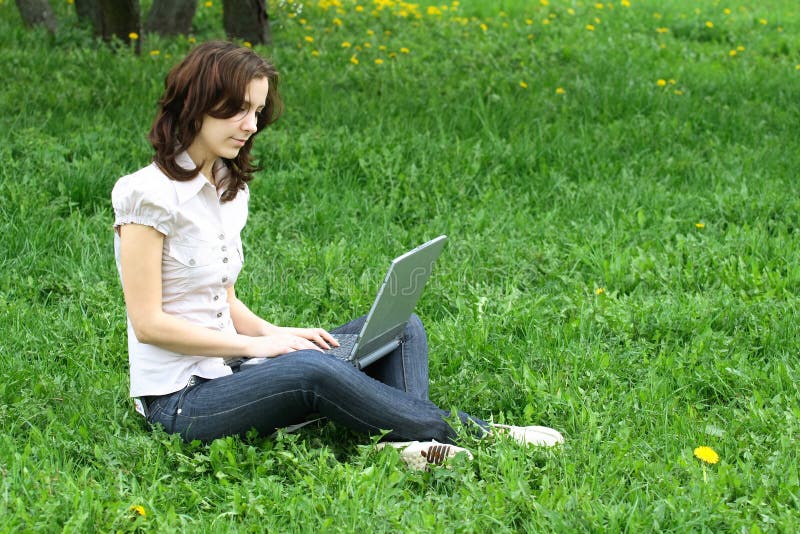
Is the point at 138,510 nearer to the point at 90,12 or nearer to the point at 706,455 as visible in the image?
the point at 706,455

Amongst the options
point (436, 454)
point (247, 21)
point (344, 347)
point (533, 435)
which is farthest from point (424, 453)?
point (247, 21)

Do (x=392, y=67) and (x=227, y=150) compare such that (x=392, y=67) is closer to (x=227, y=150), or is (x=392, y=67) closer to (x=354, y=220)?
(x=354, y=220)

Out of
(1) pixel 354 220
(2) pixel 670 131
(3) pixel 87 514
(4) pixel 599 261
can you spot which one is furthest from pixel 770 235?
(3) pixel 87 514

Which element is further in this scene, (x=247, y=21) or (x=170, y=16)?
(x=170, y=16)

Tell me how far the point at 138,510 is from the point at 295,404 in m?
0.50

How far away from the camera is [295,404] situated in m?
2.72

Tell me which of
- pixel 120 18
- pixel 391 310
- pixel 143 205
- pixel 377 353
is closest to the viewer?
pixel 143 205

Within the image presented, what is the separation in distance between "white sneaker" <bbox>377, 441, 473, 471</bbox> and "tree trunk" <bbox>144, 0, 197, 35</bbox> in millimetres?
6178

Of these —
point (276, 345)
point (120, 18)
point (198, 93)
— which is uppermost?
point (198, 93)

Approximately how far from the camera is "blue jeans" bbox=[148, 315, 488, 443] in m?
2.69

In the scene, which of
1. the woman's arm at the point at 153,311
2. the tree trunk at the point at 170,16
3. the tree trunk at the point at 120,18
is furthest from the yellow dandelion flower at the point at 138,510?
the tree trunk at the point at 170,16

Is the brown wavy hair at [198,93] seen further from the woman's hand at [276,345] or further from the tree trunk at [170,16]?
the tree trunk at [170,16]

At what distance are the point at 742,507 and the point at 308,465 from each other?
3.82 feet

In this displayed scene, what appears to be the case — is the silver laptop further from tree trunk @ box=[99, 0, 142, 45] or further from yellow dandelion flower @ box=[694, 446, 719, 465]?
tree trunk @ box=[99, 0, 142, 45]
